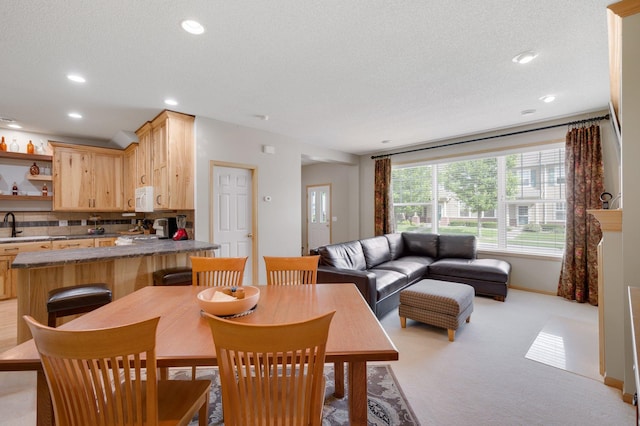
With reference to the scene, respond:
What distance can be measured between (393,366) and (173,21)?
3.11 meters

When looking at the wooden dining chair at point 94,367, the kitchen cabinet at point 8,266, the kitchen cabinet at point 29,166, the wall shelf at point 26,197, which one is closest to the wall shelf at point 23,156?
the kitchen cabinet at point 29,166

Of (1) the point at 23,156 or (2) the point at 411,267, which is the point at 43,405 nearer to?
(2) the point at 411,267

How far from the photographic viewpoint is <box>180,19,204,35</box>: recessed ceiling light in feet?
6.42

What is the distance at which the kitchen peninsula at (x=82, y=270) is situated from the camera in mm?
2301

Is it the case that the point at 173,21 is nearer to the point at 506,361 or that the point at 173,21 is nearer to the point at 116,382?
the point at 116,382

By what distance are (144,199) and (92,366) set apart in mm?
3863

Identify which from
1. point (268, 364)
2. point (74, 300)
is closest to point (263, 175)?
point (74, 300)

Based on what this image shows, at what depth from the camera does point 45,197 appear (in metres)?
4.79

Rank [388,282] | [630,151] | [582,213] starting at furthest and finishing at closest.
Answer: [582,213]
[388,282]
[630,151]

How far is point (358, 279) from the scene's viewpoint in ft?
10.1

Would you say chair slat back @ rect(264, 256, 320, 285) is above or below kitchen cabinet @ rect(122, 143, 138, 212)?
below

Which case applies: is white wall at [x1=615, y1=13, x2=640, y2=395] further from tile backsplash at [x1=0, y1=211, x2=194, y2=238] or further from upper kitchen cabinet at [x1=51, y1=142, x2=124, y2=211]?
upper kitchen cabinet at [x1=51, y1=142, x2=124, y2=211]

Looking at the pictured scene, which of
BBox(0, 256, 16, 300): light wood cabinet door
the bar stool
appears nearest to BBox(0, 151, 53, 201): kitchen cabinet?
BBox(0, 256, 16, 300): light wood cabinet door

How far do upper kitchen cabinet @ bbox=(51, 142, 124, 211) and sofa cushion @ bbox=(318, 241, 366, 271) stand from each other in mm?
4216
